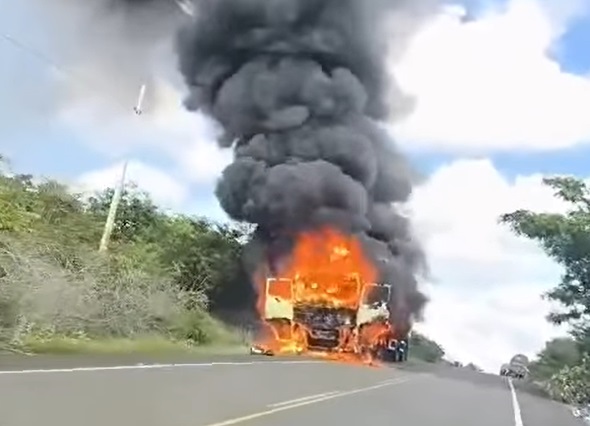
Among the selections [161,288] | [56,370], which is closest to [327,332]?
[161,288]

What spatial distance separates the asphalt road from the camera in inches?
408

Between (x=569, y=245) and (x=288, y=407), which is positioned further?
(x=569, y=245)

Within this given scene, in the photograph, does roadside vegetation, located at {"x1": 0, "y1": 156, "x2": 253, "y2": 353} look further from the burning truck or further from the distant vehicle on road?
the distant vehicle on road

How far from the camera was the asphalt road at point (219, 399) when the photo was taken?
10352mm

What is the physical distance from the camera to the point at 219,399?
43.5 feet

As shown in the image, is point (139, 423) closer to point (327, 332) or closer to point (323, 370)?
point (323, 370)

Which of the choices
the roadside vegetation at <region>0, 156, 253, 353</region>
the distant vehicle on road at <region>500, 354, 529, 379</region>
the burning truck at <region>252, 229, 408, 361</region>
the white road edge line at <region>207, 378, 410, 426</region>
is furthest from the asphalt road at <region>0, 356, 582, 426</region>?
the distant vehicle on road at <region>500, 354, 529, 379</region>

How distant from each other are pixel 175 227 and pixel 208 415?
108 feet

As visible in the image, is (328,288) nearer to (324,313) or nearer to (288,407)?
(324,313)

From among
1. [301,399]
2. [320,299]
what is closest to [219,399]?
[301,399]

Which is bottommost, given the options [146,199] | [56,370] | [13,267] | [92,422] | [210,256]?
[92,422]

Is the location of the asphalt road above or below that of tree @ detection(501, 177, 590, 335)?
below

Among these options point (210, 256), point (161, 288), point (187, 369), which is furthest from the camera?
point (210, 256)

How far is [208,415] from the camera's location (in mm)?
11156
